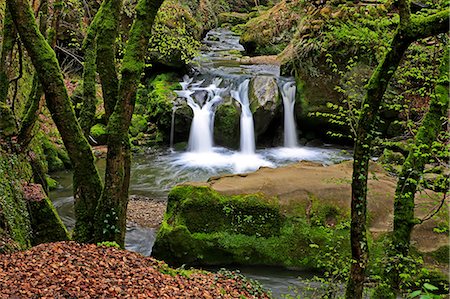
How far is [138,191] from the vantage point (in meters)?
12.2

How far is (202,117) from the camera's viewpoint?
16.3 metres

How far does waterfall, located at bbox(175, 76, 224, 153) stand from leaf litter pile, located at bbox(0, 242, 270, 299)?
984 cm

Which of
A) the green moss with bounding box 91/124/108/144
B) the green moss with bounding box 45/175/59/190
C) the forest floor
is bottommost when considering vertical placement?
the forest floor

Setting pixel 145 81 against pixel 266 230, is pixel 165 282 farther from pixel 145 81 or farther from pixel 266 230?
pixel 145 81

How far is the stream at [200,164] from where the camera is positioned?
30.3 feet

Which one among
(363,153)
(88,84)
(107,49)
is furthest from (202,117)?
(363,153)

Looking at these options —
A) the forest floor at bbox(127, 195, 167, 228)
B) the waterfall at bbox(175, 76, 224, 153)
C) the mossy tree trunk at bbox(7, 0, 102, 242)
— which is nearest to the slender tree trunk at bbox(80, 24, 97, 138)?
the mossy tree trunk at bbox(7, 0, 102, 242)

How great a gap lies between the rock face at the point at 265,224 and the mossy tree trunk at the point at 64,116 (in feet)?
5.84

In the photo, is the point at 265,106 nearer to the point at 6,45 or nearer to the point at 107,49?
the point at 107,49

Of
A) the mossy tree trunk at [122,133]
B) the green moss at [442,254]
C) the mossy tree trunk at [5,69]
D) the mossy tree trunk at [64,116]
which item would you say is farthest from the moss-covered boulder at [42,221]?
the green moss at [442,254]

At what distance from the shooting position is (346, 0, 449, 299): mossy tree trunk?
11.4 ft

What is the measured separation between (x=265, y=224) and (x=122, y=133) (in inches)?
130

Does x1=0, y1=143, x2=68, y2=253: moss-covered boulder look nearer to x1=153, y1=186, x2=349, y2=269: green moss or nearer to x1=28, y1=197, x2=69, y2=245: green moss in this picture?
x1=28, y1=197, x2=69, y2=245: green moss

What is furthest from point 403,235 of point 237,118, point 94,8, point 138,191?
point 94,8
